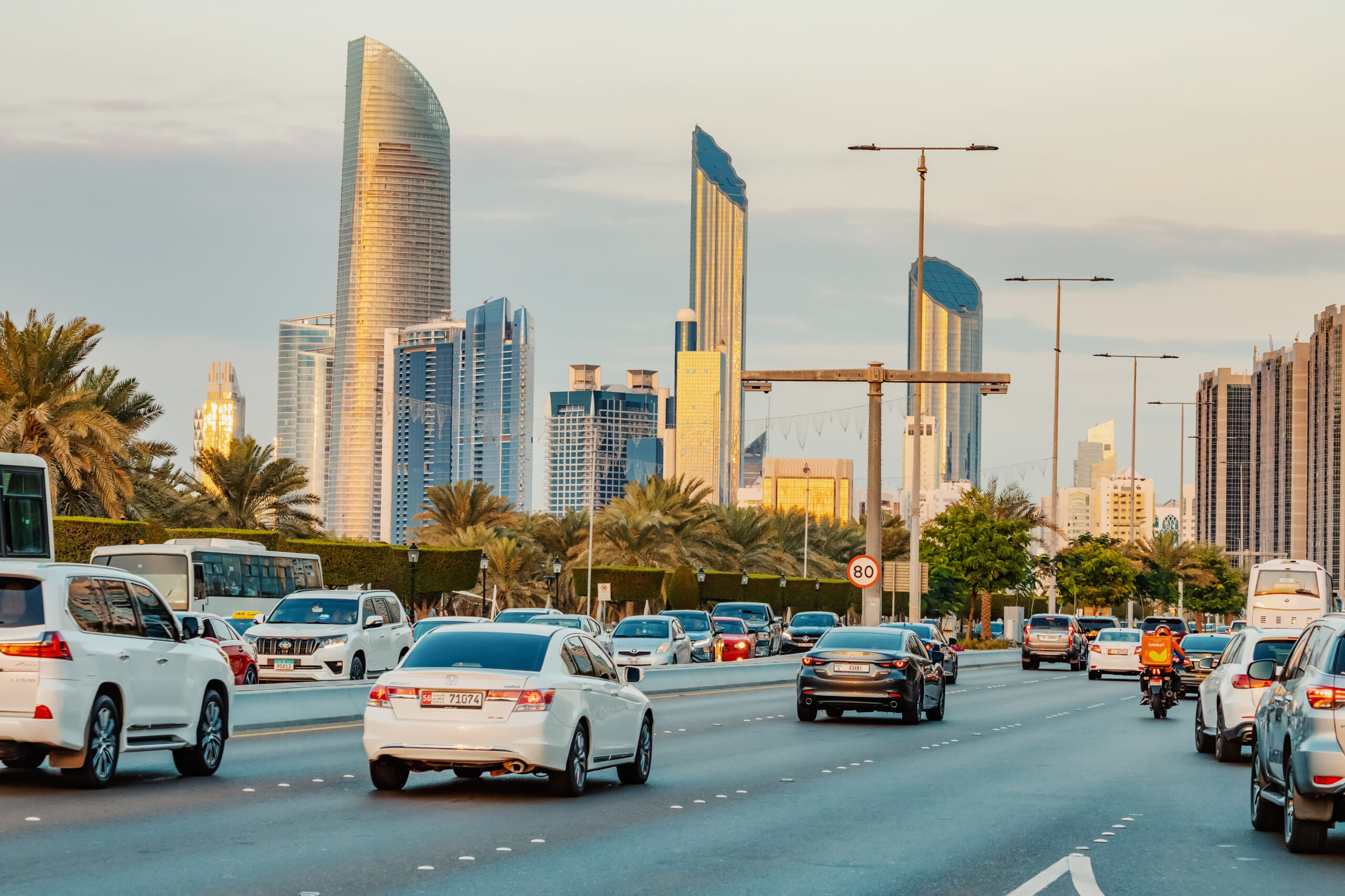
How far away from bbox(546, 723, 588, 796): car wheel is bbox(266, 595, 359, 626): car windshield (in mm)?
17979

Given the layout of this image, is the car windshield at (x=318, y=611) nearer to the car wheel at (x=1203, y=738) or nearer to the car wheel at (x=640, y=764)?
the car wheel at (x=1203, y=738)

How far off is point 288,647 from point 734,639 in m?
26.3

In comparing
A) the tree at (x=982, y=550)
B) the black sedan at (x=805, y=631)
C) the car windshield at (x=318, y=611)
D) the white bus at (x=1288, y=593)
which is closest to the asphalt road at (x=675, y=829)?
the car windshield at (x=318, y=611)

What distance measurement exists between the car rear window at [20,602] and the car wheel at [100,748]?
0.86 m

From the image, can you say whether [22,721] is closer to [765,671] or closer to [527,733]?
[527,733]

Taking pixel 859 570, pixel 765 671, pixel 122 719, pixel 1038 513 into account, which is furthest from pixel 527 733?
pixel 1038 513

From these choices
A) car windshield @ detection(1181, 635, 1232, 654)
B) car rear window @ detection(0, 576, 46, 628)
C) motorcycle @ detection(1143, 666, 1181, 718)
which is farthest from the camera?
car windshield @ detection(1181, 635, 1232, 654)

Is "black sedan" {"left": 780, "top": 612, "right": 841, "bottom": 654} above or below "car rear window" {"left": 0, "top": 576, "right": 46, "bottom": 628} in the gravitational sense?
below

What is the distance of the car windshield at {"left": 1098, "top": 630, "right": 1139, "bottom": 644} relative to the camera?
4859cm

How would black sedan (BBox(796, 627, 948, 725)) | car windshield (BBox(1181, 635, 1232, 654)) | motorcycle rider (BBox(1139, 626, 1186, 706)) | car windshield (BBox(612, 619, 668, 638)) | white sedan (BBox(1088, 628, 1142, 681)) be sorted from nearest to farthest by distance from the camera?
black sedan (BBox(796, 627, 948, 725))
motorcycle rider (BBox(1139, 626, 1186, 706))
car windshield (BBox(1181, 635, 1232, 654))
car windshield (BBox(612, 619, 668, 638))
white sedan (BBox(1088, 628, 1142, 681))

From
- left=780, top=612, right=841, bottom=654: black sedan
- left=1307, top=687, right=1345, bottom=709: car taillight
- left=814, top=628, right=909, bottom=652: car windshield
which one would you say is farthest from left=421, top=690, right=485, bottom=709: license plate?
left=780, top=612, right=841, bottom=654: black sedan

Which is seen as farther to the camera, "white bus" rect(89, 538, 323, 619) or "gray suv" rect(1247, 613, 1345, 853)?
"white bus" rect(89, 538, 323, 619)

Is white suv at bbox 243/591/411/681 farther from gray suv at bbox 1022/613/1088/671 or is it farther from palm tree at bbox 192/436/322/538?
palm tree at bbox 192/436/322/538

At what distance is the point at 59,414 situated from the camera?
47594mm
